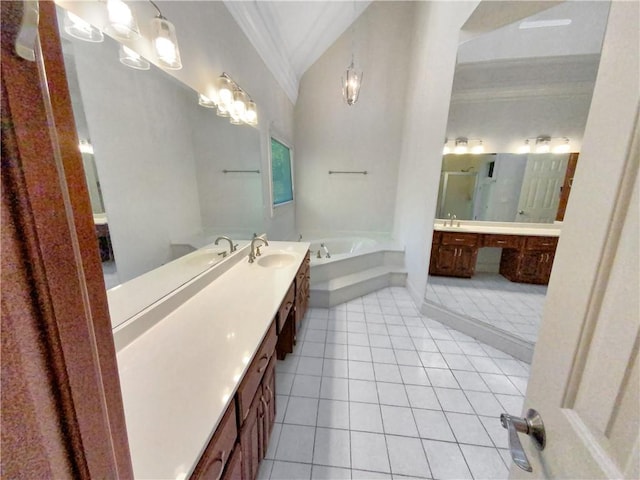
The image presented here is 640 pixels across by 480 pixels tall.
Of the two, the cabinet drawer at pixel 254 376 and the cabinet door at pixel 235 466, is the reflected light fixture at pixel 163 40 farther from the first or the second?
the cabinet door at pixel 235 466

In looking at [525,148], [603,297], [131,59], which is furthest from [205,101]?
[525,148]

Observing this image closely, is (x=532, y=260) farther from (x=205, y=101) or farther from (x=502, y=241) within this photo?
(x=205, y=101)

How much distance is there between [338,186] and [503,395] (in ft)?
11.4

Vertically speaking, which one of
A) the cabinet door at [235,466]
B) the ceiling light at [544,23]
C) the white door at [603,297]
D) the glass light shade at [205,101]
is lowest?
the cabinet door at [235,466]

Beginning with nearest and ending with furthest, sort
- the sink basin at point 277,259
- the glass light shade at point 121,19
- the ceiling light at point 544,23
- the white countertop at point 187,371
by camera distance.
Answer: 1. the white countertop at point 187,371
2. the glass light shade at point 121,19
3. the ceiling light at point 544,23
4. the sink basin at point 277,259

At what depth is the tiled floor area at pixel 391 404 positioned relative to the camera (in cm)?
127

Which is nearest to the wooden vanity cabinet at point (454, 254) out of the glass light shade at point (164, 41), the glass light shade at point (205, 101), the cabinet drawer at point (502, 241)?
the cabinet drawer at point (502, 241)

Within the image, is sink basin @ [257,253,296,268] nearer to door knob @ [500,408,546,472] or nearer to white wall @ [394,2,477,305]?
white wall @ [394,2,477,305]

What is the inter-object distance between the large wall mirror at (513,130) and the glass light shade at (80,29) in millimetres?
2500

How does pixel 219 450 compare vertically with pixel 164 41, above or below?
below

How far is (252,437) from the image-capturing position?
3.22 feet

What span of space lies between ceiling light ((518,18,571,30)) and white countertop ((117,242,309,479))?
2.89m

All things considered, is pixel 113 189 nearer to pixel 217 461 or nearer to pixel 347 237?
pixel 217 461

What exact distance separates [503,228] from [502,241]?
0.15 meters
